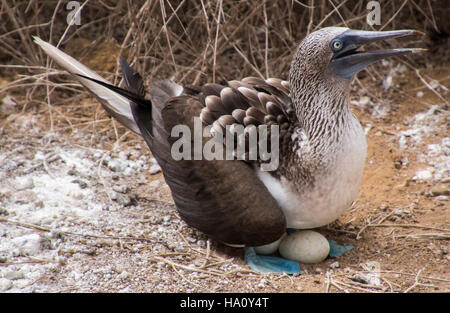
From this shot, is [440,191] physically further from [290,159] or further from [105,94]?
[105,94]

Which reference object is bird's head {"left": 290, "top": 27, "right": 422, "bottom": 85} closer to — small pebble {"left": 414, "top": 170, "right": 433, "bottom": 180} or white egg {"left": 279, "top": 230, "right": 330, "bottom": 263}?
white egg {"left": 279, "top": 230, "right": 330, "bottom": 263}

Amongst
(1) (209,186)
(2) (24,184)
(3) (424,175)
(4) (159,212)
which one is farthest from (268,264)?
(2) (24,184)

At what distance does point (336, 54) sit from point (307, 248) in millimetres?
1198

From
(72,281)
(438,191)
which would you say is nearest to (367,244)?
(438,191)

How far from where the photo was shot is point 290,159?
3369 mm

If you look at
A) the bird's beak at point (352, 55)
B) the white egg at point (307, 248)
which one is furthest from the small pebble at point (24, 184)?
the bird's beak at point (352, 55)

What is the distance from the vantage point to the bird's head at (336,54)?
3225mm

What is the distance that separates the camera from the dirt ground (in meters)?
3.23

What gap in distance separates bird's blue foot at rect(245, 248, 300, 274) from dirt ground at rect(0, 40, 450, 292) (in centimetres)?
7

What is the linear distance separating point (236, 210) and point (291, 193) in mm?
345

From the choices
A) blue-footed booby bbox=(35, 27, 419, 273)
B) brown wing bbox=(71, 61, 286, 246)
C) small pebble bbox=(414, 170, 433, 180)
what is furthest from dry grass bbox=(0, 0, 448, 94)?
small pebble bbox=(414, 170, 433, 180)

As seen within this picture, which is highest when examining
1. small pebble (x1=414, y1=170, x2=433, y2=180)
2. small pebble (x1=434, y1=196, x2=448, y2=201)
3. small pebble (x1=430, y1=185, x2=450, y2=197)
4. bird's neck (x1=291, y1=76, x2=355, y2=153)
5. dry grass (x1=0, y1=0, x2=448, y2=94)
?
dry grass (x1=0, y1=0, x2=448, y2=94)

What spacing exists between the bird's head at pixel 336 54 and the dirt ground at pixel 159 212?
1189mm

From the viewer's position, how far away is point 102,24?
6.12m
